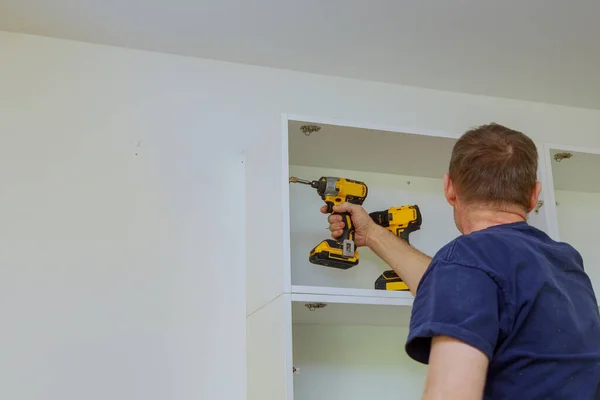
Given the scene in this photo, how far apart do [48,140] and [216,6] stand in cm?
61

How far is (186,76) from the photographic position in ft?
6.67

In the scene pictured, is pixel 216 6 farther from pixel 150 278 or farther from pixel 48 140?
pixel 150 278

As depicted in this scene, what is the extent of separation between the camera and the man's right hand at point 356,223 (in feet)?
5.56

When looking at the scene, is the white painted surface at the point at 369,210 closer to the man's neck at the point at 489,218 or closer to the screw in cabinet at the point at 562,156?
the screw in cabinet at the point at 562,156

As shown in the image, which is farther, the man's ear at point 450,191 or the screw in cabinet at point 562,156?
the screw in cabinet at point 562,156

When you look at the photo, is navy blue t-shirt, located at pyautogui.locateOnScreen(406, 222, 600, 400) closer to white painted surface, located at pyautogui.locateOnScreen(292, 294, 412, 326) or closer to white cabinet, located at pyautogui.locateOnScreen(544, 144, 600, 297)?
white painted surface, located at pyautogui.locateOnScreen(292, 294, 412, 326)

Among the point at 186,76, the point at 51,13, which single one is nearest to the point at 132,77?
the point at 186,76

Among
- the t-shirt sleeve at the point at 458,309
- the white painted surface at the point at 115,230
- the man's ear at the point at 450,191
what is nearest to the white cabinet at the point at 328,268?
the white painted surface at the point at 115,230

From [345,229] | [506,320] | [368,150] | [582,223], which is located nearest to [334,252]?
[345,229]

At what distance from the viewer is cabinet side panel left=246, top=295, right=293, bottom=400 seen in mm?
1466

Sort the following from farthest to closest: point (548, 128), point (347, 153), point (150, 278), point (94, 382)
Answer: point (548, 128) < point (347, 153) < point (150, 278) < point (94, 382)

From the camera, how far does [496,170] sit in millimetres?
1135

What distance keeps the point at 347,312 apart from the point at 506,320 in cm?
78

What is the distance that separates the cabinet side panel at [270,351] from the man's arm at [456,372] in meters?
0.58
